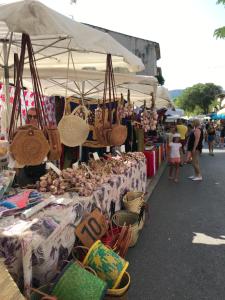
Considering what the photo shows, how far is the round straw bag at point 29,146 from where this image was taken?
2.84 metres

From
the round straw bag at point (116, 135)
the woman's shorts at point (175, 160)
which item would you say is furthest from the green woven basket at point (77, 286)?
the woman's shorts at point (175, 160)

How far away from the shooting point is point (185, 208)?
257 inches

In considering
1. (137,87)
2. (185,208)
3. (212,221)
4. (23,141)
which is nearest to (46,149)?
(23,141)

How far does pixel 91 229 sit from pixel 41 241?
1023mm

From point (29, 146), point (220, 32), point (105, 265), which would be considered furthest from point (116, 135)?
point (220, 32)

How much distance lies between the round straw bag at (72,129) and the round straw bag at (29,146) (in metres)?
1.22

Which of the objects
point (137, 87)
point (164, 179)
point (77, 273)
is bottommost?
point (164, 179)

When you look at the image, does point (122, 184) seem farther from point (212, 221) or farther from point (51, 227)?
point (51, 227)

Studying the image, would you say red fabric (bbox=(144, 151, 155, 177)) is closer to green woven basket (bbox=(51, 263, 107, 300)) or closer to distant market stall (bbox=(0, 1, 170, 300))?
distant market stall (bbox=(0, 1, 170, 300))

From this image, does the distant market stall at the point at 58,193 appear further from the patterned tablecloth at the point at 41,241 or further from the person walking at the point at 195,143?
the person walking at the point at 195,143

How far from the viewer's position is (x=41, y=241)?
2486mm

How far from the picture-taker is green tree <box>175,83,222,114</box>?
8150 centimetres

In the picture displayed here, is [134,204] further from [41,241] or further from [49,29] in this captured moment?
[49,29]

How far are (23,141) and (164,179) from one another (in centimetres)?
761
